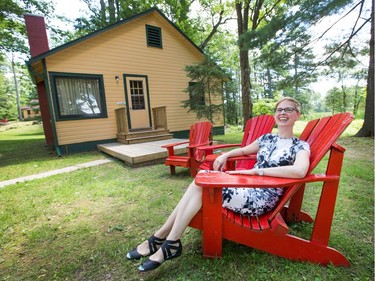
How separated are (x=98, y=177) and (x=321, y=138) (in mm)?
3679

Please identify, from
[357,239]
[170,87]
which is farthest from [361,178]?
[170,87]

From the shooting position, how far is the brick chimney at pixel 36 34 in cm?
685

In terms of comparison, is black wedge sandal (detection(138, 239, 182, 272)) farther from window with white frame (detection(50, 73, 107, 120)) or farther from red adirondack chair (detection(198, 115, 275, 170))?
window with white frame (detection(50, 73, 107, 120))

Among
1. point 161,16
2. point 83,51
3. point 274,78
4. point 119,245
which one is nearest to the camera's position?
point 119,245

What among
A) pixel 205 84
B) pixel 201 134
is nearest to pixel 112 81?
pixel 205 84

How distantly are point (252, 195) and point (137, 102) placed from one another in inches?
274

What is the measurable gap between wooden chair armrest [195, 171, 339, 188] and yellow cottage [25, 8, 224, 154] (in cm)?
562

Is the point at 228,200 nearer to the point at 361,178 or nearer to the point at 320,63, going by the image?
the point at 361,178

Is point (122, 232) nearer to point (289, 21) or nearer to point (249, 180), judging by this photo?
point (249, 180)

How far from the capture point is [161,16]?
8094 millimetres

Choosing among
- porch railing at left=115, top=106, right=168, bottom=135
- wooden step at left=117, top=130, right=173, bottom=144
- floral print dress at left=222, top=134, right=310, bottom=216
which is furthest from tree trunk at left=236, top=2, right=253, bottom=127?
floral print dress at left=222, top=134, right=310, bottom=216

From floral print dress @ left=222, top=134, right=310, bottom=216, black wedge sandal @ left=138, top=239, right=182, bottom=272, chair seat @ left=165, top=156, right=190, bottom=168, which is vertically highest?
floral print dress @ left=222, top=134, right=310, bottom=216

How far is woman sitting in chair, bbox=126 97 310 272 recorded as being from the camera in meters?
1.38

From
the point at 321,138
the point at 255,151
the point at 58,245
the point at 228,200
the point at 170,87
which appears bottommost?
the point at 58,245
